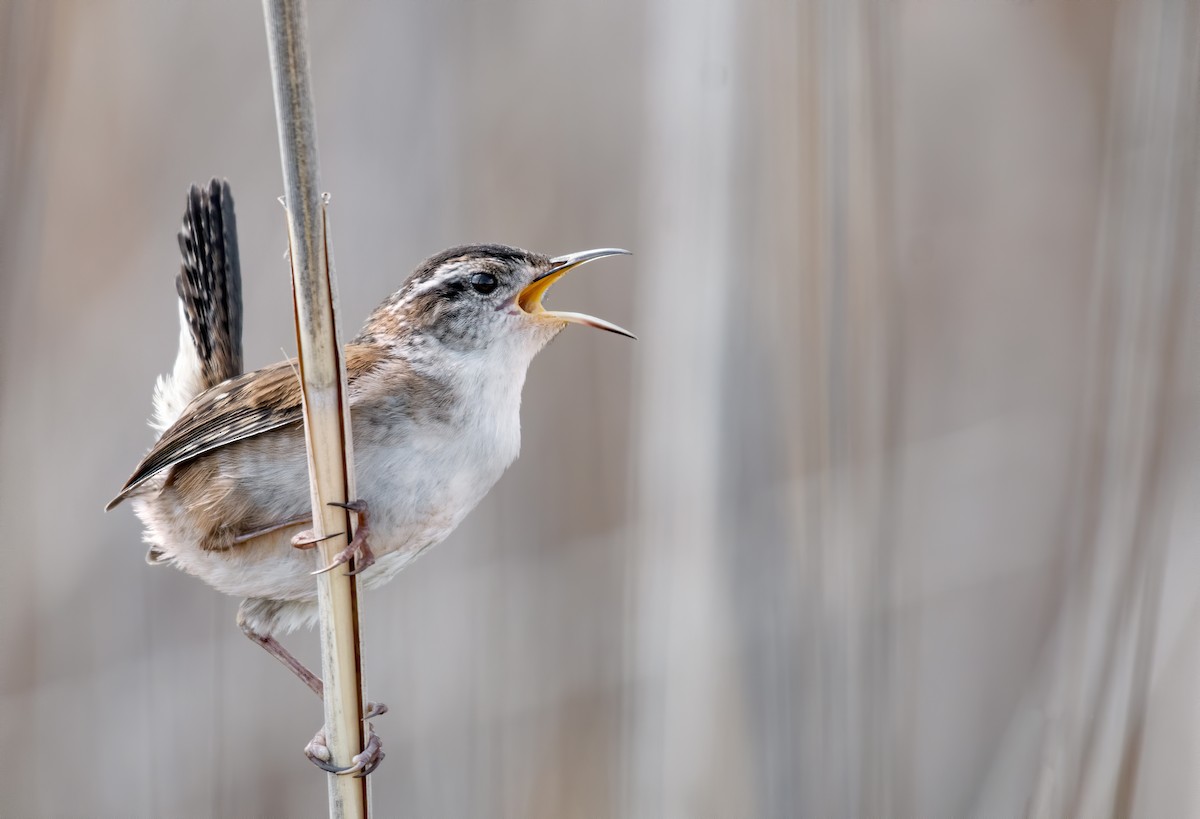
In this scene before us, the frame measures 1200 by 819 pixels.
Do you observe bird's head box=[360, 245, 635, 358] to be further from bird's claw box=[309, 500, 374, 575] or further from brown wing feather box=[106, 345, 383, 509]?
bird's claw box=[309, 500, 374, 575]

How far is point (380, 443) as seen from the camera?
1.76 metres

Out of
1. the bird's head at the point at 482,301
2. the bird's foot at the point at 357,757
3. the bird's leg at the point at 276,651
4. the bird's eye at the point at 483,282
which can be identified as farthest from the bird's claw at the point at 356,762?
the bird's eye at the point at 483,282

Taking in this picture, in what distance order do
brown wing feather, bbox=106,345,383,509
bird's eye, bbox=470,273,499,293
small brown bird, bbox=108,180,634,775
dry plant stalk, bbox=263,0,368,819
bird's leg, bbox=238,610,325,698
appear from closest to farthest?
1. dry plant stalk, bbox=263,0,368,819
2. small brown bird, bbox=108,180,634,775
3. brown wing feather, bbox=106,345,383,509
4. bird's eye, bbox=470,273,499,293
5. bird's leg, bbox=238,610,325,698

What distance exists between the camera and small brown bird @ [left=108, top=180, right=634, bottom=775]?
1.73 metres

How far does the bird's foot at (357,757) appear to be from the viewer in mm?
1424

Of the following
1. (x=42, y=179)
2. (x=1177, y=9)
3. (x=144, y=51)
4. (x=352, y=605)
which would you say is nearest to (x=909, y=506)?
(x=1177, y=9)

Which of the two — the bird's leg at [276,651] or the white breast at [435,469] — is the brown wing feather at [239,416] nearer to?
the white breast at [435,469]

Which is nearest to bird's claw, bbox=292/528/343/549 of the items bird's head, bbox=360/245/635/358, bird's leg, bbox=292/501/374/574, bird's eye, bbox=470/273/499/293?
bird's leg, bbox=292/501/374/574

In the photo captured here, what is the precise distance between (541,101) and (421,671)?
1993 millimetres

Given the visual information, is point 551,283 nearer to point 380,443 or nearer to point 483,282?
point 483,282

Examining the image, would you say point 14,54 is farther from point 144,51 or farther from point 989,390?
point 989,390

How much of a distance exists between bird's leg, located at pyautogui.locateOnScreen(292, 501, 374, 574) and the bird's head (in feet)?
1.53

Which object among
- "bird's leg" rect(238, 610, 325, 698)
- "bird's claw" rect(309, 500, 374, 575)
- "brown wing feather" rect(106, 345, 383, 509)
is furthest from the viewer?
"bird's leg" rect(238, 610, 325, 698)

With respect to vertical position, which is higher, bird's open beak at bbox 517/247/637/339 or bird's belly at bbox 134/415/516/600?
bird's open beak at bbox 517/247/637/339
